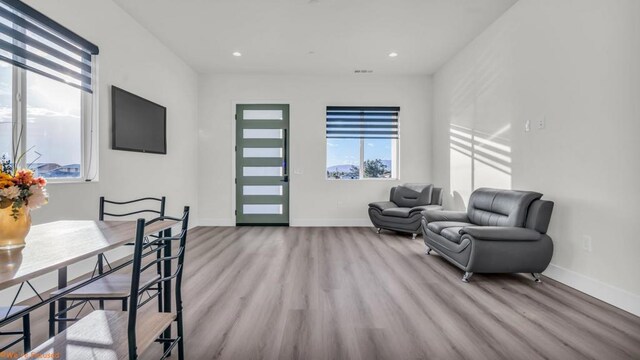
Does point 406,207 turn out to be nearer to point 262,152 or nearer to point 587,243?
point 587,243

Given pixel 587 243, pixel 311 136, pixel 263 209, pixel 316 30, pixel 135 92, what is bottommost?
pixel 263 209

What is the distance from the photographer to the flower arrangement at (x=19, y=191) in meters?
1.17

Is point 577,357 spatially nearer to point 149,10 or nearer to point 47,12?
point 47,12

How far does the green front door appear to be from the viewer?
6070 millimetres

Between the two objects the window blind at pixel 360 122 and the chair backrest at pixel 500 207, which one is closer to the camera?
the chair backrest at pixel 500 207

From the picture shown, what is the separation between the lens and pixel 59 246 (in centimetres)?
128

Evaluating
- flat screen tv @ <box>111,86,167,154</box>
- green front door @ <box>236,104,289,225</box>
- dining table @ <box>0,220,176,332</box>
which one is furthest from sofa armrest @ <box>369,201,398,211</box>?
dining table @ <box>0,220,176,332</box>

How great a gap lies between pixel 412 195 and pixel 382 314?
352cm

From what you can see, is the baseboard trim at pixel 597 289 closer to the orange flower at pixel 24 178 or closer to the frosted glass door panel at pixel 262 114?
the orange flower at pixel 24 178

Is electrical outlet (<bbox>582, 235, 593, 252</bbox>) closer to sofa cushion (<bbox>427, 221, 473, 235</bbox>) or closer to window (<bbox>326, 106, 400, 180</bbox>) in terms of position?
sofa cushion (<bbox>427, 221, 473, 235</bbox>)

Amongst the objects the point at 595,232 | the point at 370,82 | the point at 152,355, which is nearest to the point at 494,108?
the point at 595,232

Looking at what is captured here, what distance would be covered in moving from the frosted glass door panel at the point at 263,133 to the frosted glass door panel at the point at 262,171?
24.3 inches

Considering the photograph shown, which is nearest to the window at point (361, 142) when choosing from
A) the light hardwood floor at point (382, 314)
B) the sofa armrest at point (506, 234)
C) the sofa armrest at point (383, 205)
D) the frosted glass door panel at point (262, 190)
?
the sofa armrest at point (383, 205)

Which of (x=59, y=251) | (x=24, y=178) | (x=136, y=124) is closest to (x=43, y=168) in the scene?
(x=136, y=124)
